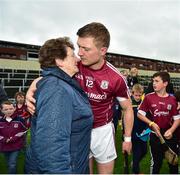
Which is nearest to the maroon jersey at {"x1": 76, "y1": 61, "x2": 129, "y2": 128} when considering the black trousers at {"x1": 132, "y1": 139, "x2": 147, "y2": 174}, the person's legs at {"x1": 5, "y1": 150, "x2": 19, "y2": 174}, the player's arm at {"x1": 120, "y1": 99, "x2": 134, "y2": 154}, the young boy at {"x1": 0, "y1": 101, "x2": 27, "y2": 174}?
the player's arm at {"x1": 120, "y1": 99, "x2": 134, "y2": 154}

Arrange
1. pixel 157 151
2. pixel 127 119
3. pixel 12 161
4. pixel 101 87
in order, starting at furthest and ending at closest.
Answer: pixel 12 161
pixel 157 151
pixel 127 119
pixel 101 87

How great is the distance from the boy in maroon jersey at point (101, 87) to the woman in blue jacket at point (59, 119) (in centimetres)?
73

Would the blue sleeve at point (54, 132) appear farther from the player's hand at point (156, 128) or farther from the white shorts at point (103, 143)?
the player's hand at point (156, 128)

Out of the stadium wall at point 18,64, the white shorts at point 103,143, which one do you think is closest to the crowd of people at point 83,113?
the white shorts at point 103,143

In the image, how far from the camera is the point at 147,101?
245 inches

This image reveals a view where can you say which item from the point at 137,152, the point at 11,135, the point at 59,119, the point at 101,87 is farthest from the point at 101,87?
the point at 11,135

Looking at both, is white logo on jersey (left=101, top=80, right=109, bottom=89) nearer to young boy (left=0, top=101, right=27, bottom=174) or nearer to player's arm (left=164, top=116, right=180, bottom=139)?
player's arm (left=164, top=116, right=180, bottom=139)

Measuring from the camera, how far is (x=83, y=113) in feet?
8.85

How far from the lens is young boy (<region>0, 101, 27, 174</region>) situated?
6.78 m

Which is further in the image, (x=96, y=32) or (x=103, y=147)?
(x=103, y=147)

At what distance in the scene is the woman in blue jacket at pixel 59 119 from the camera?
242 cm

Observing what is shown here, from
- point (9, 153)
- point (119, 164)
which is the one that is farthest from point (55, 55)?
point (119, 164)

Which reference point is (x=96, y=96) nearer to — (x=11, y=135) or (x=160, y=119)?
(x=160, y=119)

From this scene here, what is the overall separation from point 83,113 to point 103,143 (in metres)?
1.61
